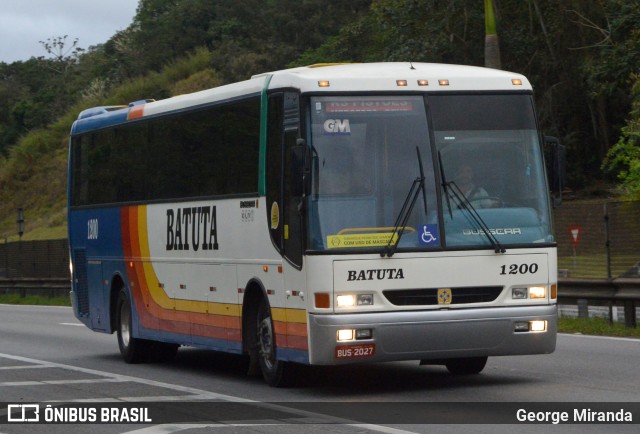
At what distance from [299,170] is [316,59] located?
4820 cm

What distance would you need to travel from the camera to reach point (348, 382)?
1393cm

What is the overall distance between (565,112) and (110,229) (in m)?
31.5

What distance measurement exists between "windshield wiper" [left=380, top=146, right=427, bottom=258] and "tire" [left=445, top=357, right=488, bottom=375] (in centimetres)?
234

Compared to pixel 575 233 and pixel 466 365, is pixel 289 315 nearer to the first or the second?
pixel 466 365

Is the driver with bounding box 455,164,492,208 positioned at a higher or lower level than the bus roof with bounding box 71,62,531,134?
lower

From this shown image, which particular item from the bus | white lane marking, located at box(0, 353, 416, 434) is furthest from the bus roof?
white lane marking, located at box(0, 353, 416, 434)

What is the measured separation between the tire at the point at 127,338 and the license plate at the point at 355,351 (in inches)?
251

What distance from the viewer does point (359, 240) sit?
1232 cm

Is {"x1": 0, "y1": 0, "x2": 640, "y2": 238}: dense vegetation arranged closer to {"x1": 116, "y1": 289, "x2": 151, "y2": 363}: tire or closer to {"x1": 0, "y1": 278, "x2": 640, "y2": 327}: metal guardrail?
{"x1": 0, "y1": 278, "x2": 640, "y2": 327}: metal guardrail

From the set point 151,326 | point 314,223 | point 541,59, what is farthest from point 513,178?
point 541,59

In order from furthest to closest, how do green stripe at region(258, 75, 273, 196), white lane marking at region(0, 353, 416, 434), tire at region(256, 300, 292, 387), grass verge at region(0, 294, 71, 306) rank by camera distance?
grass verge at region(0, 294, 71, 306), green stripe at region(258, 75, 273, 196), tire at region(256, 300, 292, 387), white lane marking at region(0, 353, 416, 434)

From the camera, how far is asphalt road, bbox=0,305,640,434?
422 inches

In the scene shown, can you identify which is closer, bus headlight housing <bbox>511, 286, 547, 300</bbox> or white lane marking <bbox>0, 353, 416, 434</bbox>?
white lane marking <bbox>0, 353, 416, 434</bbox>

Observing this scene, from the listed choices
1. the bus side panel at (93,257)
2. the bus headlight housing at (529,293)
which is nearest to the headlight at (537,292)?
the bus headlight housing at (529,293)
